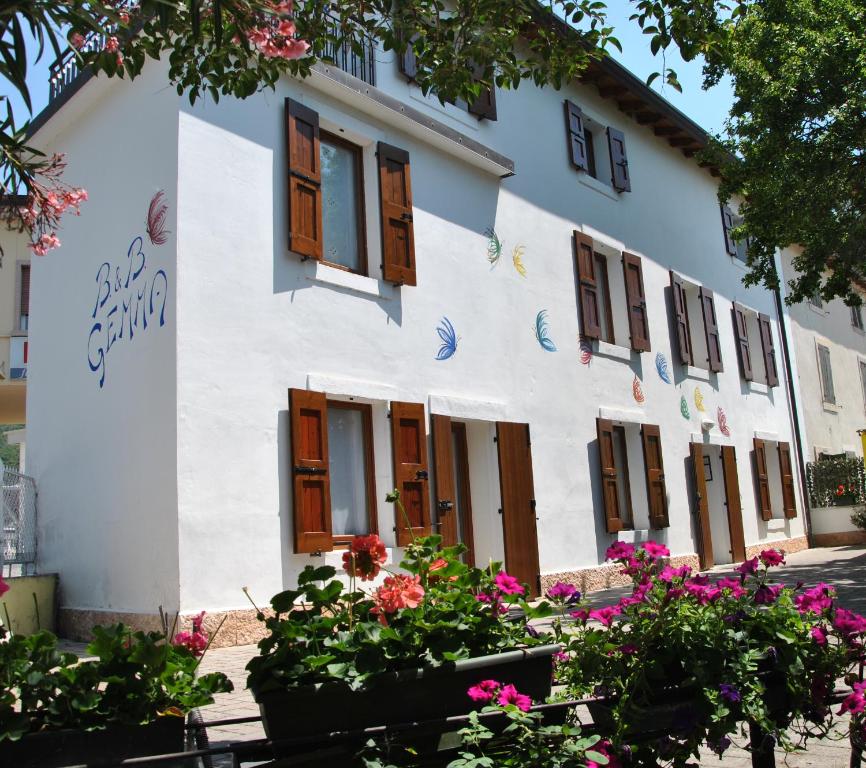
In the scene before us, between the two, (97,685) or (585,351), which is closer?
(97,685)

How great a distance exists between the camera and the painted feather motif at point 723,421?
51.5 ft

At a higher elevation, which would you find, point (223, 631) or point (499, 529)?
point (499, 529)

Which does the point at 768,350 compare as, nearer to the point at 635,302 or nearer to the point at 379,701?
the point at 635,302

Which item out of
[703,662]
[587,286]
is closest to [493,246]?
[587,286]

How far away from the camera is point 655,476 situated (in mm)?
13156

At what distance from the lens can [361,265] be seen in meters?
9.41

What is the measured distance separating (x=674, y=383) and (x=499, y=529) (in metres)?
5.53

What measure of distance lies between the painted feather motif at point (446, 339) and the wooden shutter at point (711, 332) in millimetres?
7320

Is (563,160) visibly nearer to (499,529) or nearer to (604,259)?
(604,259)

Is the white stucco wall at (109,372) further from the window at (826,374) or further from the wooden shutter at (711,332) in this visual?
the window at (826,374)

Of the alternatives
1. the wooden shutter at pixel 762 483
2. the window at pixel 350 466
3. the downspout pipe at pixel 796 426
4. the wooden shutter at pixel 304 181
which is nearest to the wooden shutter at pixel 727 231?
the downspout pipe at pixel 796 426

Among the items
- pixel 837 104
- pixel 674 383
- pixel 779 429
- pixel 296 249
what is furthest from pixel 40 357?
pixel 779 429

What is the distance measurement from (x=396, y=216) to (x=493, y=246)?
183 centimetres

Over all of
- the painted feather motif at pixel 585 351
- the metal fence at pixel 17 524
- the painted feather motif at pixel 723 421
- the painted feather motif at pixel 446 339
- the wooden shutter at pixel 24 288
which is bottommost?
the metal fence at pixel 17 524
